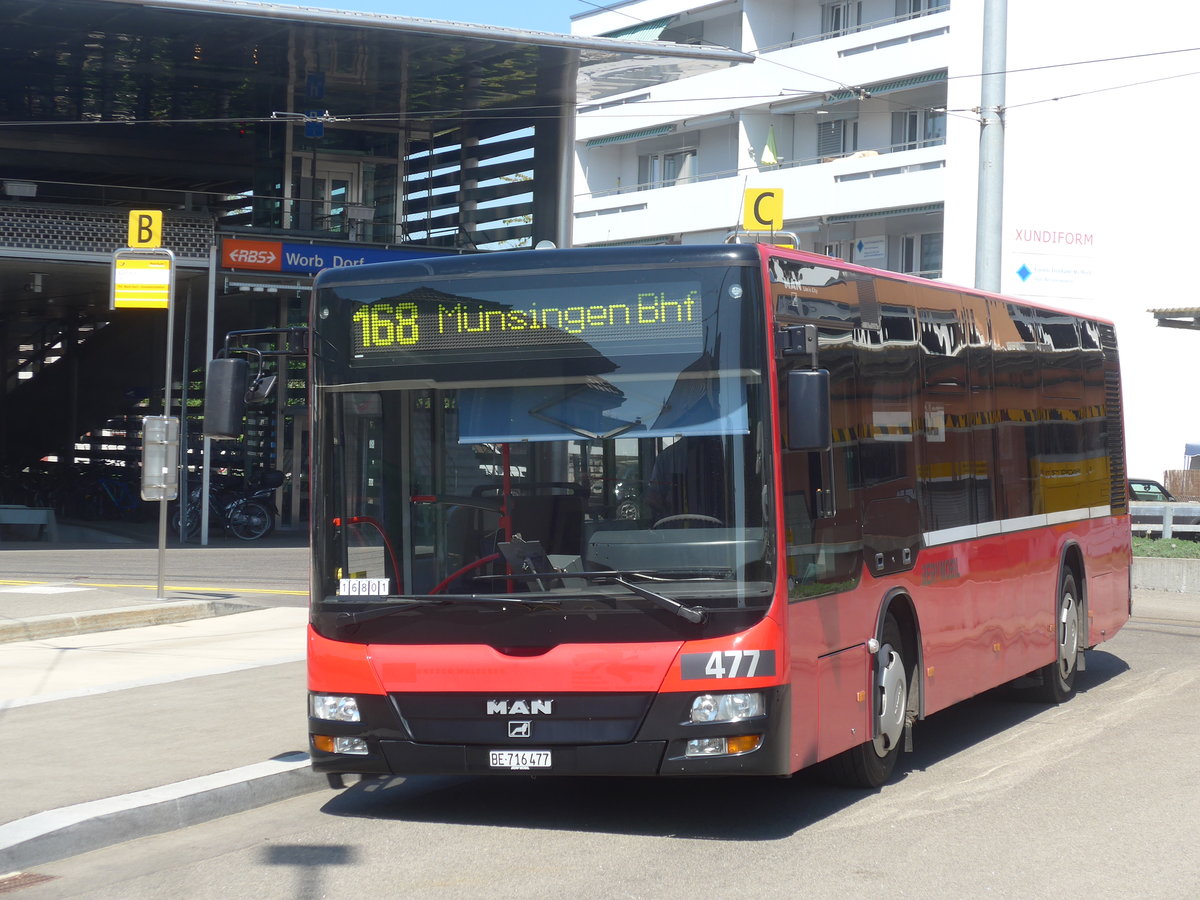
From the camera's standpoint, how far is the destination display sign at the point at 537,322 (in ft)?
22.5

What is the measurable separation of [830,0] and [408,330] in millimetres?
40069

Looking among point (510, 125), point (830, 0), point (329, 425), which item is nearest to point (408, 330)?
point (329, 425)

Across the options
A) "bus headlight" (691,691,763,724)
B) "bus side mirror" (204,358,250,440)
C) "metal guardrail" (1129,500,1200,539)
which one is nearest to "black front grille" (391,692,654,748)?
"bus headlight" (691,691,763,724)

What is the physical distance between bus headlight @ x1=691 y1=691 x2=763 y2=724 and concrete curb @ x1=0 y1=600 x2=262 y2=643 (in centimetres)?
872

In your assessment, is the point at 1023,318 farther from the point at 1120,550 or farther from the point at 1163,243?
the point at 1163,243

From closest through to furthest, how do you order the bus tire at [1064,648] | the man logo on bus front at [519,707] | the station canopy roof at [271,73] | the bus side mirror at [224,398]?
1. the man logo on bus front at [519,707]
2. the bus side mirror at [224,398]
3. the bus tire at [1064,648]
4. the station canopy roof at [271,73]

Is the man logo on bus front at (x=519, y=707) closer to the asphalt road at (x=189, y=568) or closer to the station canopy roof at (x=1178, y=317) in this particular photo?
the asphalt road at (x=189, y=568)

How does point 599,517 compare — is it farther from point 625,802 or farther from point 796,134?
point 796,134

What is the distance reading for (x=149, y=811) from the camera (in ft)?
23.2

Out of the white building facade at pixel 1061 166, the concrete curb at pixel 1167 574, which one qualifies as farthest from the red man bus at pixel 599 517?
the white building facade at pixel 1061 166

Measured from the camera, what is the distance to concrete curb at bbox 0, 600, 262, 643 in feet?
45.1

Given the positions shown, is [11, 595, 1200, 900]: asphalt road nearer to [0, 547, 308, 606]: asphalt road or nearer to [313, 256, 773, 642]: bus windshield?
[313, 256, 773, 642]: bus windshield

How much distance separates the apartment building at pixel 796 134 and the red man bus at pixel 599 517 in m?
31.3

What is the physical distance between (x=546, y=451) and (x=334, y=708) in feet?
4.97
